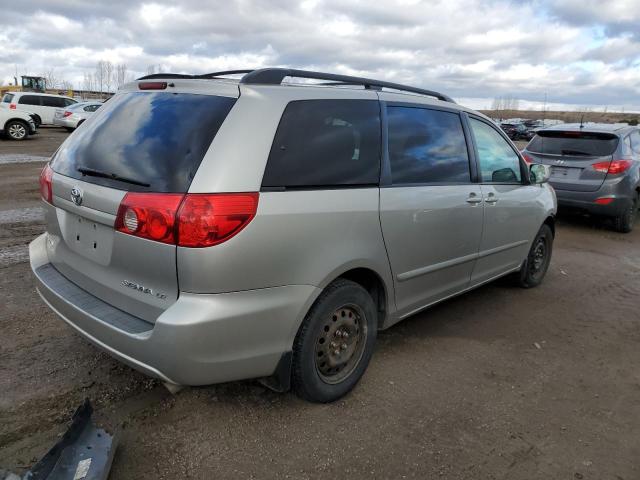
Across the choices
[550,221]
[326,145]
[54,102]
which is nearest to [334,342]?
[326,145]

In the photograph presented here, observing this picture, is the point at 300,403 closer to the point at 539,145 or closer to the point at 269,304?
the point at 269,304

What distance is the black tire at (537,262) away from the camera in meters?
5.08

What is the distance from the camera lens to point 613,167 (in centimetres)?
769

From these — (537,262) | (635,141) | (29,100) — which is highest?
(29,100)

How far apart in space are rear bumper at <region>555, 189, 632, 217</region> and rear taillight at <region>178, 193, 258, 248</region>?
7.10 metres

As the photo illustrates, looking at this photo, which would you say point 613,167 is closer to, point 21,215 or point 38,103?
point 21,215

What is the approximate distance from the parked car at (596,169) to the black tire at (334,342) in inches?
242

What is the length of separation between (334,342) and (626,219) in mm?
7118

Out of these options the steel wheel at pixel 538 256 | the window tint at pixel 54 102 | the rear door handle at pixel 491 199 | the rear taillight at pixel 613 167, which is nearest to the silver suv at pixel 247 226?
the rear door handle at pixel 491 199

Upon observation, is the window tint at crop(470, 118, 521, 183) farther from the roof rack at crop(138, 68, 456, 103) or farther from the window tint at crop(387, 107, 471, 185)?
the roof rack at crop(138, 68, 456, 103)

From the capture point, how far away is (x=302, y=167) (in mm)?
2598

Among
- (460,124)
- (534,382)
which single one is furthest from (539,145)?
(534,382)

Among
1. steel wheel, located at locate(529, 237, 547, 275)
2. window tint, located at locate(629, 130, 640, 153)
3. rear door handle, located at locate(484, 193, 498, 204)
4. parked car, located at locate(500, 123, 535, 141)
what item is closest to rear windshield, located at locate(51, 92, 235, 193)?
rear door handle, located at locate(484, 193, 498, 204)

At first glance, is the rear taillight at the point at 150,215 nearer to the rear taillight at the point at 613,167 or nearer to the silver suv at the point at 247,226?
the silver suv at the point at 247,226
